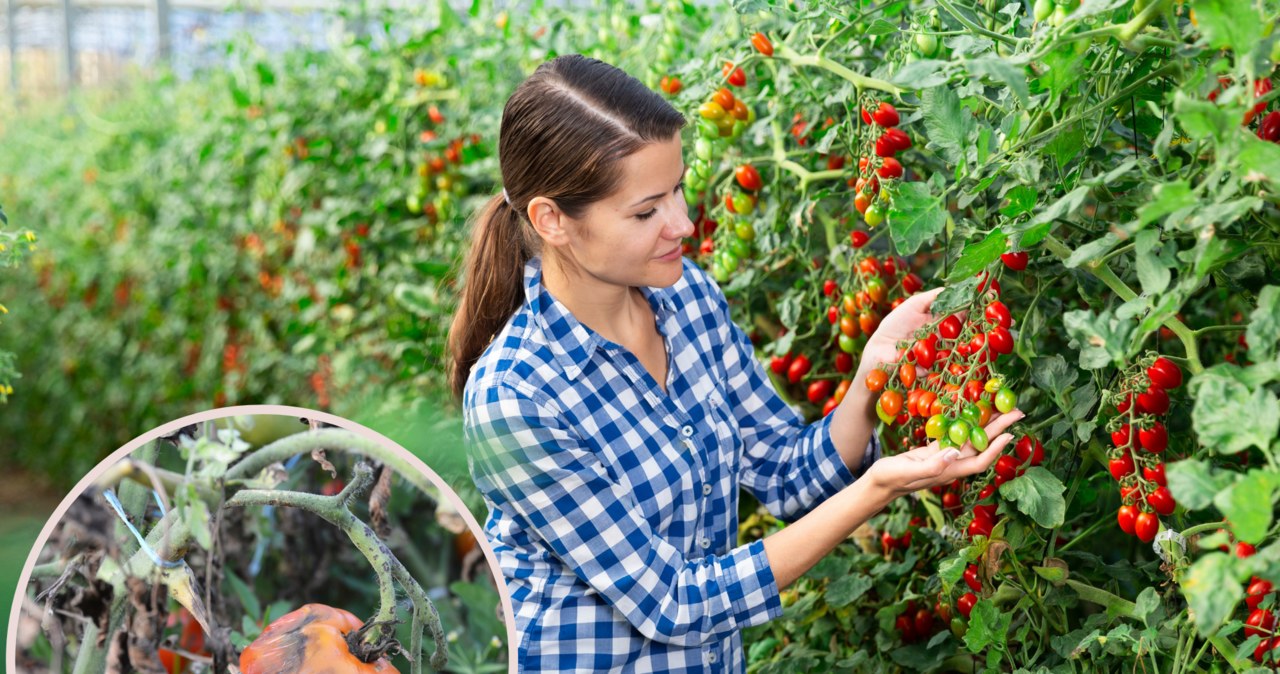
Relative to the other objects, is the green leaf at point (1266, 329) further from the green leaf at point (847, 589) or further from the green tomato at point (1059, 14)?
the green leaf at point (847, 589)

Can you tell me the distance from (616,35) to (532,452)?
3.56 feet

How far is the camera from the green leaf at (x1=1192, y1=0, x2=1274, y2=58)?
2.39 ft

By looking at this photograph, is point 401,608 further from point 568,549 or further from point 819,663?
point 819,663

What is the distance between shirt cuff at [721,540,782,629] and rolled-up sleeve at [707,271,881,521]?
0.67 ft

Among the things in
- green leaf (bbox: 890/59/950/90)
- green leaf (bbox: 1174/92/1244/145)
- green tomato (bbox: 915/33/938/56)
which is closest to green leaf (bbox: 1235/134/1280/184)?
green leaf (bbox: 1174/92/1244/145)

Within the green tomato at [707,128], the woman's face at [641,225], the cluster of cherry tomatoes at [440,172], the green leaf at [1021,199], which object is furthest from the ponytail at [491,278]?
the cluster of cherry tomatoes at [440,172]

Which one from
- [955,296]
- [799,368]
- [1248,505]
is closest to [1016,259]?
[955,296]

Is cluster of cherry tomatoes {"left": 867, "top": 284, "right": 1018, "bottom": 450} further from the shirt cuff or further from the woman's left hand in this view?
the shirt cuff

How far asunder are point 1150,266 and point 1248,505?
0.71ft

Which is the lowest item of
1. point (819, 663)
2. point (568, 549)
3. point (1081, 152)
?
point (819, 663)

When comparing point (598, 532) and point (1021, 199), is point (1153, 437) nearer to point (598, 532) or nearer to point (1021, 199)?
point (1021, 199)

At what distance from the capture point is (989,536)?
1.15m

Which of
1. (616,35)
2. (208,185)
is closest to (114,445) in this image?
(208,185)

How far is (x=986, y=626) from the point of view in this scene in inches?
43.8
